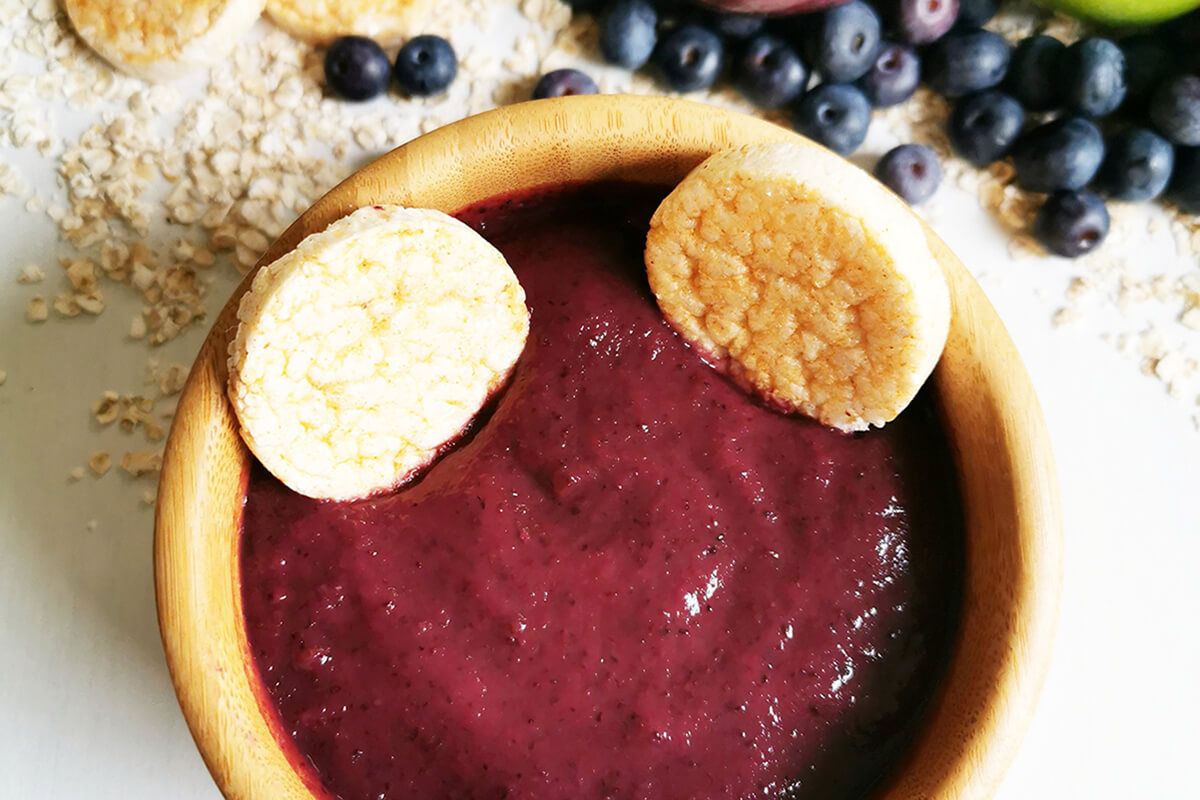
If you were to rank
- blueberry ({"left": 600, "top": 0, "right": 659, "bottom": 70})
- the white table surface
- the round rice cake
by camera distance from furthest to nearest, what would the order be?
1. blueberry ({"left": 600, "top": 0, "right": 659, "bottom": 70})
2. the white table surface
3. the round rice cake

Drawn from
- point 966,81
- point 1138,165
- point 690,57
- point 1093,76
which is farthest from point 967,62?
point 690,57

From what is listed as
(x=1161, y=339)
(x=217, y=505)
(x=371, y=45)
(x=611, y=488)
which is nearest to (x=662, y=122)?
(x=611, y=488)

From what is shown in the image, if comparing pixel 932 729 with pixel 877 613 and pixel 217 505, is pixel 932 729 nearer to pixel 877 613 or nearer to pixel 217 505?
pixel 877 613

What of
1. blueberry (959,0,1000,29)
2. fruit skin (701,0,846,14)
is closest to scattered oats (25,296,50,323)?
fruit skin (701,0,846,14)

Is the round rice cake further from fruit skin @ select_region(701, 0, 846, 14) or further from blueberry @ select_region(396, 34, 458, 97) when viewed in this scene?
fruit skin @ select_region(701, 0, 846, 14)

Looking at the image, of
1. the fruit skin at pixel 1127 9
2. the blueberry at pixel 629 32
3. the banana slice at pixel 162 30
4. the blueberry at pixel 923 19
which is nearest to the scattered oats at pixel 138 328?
the banana slice at pixel 162 30

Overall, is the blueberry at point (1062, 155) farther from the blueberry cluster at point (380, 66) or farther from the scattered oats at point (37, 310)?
the scattered oats at point (37, 310)
